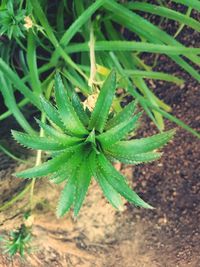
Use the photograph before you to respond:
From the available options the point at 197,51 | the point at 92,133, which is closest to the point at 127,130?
the point at 92,133

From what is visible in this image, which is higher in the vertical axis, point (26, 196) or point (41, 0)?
point (41, 0)

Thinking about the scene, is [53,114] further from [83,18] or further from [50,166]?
[83,18]

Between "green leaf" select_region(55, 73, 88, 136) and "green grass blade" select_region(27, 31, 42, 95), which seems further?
"green grass blade" select_region(27, 31, 42, 95)

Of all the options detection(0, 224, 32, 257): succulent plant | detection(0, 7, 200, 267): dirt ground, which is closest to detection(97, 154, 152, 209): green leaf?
detection(0, 224, 32, 257): succulent plant

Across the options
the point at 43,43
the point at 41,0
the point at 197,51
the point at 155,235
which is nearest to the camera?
the point at 197,51

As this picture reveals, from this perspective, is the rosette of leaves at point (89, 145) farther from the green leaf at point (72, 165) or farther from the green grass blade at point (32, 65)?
the green grass blade at point (32, 65)

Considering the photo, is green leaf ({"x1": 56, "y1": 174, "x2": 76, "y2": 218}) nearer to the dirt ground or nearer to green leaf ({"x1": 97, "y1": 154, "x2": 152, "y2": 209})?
green leaf ({"x1": 97, "y1": 154, "x2": 152, "y2": 209})

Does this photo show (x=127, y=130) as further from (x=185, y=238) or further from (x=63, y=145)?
(x=185, y=238)
